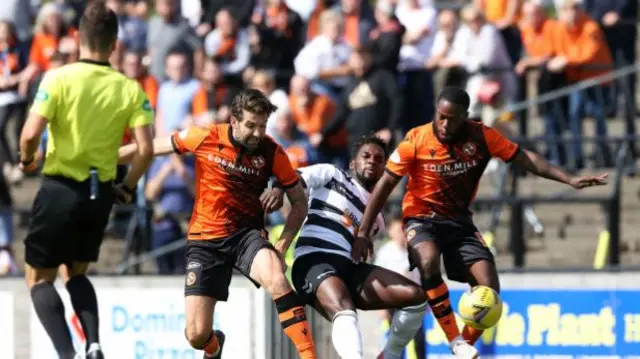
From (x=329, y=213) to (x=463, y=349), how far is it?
1352 mm

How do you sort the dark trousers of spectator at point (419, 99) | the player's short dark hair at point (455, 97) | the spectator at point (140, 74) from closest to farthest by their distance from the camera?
the player's short dark hair at point (455, 97)
the spectator at point (140, 74)
the dark trousers of spectator at point (419, 99)

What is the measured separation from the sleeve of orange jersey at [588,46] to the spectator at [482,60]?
73cm

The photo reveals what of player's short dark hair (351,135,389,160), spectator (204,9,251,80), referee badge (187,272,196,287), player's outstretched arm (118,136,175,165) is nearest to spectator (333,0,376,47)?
spectator (204,9,251,80)

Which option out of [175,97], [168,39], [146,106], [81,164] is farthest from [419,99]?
[81,164]

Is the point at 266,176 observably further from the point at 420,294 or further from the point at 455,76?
the point at 455,76

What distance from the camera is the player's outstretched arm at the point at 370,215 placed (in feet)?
35.0

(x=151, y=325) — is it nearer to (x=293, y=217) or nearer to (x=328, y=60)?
(x=293, y=217)

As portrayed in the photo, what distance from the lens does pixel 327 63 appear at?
53.0 ft

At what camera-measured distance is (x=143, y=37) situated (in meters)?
17.4

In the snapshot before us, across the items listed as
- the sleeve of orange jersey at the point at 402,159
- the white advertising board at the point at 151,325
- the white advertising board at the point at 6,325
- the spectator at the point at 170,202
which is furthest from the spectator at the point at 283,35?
the sleeve of orange jersey at the point at 402,159

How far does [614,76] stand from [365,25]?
2711 millimetres

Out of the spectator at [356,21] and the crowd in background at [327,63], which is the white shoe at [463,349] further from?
the spectator at [356,21]

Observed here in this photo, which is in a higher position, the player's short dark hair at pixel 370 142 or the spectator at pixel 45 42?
the spectator at pixel 45 42

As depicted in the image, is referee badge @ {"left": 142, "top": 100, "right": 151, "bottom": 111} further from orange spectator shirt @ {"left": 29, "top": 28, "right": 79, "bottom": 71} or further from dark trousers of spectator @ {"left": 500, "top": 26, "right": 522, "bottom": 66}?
dark trousers of spectator @ {"left": 500, "top": 26, "right": 522, "bottom": 66}
